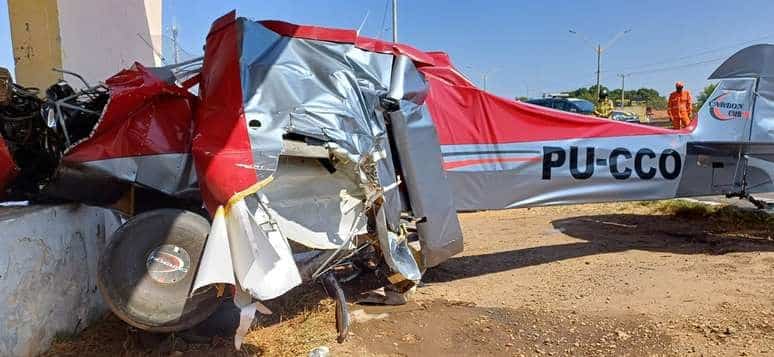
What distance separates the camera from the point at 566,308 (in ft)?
14.3

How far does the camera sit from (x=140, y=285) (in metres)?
3.06

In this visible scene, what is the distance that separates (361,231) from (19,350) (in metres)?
2.16

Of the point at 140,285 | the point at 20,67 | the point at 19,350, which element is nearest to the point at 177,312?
the point at 140,285

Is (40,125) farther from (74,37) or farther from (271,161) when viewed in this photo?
(74,37)

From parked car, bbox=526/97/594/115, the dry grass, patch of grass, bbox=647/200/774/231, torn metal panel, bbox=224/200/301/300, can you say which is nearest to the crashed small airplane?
torn metal panel, bbox=224/200/301/300

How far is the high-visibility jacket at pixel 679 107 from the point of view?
483 inches

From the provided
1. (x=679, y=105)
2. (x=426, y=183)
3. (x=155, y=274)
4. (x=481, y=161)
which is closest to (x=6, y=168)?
(x=155, y=274)

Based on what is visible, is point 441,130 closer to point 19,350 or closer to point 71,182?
point 71,182

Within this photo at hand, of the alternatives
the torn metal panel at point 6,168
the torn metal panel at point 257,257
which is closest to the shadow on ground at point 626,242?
the torn metal panel at point 257,257

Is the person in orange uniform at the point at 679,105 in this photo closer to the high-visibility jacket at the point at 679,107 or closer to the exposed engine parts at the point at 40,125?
the high-visibility jacket at the point at 679,107

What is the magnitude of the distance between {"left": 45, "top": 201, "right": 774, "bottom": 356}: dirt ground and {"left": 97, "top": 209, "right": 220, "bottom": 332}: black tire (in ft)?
1.83

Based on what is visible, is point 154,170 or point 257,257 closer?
point 257,257

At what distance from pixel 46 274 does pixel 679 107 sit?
41.6 ft

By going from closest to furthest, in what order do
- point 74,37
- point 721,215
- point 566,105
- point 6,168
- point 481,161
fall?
point 6,168, point 481,161, point 74,37, point 721,215, point 566,105
